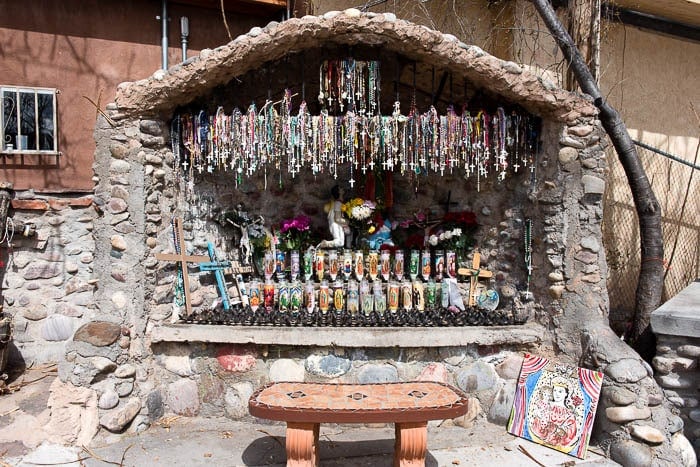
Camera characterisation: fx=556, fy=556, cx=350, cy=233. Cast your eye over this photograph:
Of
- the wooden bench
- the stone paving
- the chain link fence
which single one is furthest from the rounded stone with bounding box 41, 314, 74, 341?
the chain link fence

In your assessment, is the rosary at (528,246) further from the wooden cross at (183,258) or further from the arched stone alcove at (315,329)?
the wooden cross at (183,258)

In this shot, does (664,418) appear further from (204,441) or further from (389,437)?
(204,441)

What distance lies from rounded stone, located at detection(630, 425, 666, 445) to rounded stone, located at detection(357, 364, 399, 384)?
1.84 m

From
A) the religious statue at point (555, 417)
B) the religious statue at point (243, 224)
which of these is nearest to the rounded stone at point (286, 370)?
the religious statue at point (243, 224)

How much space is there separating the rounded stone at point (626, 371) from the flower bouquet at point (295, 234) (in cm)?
306

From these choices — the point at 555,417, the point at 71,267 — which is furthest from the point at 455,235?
the point at 71,267

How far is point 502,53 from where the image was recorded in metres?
6.67

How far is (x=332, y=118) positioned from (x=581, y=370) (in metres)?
2.98

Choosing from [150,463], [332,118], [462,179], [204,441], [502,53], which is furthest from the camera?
[502,53]

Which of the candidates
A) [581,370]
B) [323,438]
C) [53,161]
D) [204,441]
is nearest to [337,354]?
[323,438]

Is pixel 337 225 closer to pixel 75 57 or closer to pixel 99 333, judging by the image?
pixel 99 333

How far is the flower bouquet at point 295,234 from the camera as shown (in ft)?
18.9

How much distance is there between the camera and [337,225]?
5.68 metres

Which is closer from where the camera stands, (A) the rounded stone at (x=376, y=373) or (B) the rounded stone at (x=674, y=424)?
(B) the rounded stone at (x=674, y=424)
